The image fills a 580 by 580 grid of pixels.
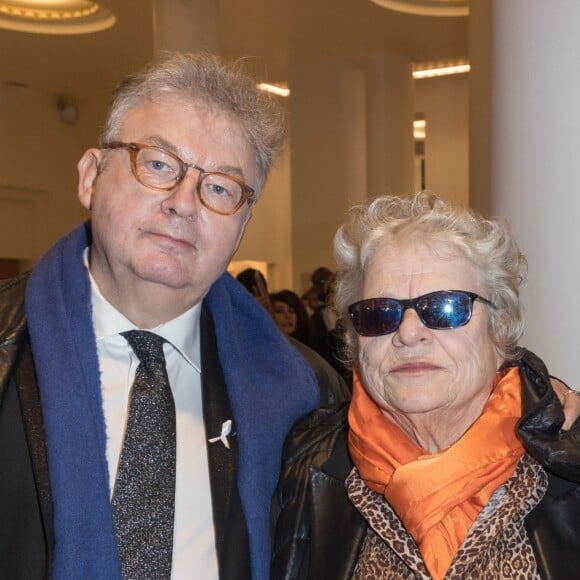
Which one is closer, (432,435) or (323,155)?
(432,435)

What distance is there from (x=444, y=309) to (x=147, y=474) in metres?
0.78

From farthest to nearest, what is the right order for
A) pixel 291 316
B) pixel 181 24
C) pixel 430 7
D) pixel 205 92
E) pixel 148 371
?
1. pixel 430 7
2. pixel 181 24
3. pixel 291 316
4. pixel 205 92
5. pixel 148 371

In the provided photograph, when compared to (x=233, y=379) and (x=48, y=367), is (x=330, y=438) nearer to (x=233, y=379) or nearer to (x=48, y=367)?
(x=233, y=379)

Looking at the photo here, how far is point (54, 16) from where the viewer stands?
11.0 meters

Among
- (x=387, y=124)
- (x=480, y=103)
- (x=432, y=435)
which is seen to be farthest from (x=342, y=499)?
(x=387, y=124)

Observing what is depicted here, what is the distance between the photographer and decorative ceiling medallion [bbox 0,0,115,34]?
426 inches

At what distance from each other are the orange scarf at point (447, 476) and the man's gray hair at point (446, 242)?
195 millimetres

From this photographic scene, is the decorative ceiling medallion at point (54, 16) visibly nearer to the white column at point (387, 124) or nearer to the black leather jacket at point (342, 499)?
the white column at point (387, 124)

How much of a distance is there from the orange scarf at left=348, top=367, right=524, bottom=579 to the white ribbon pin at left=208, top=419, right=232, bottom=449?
0.34 meters

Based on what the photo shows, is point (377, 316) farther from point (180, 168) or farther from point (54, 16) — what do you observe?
point (54, 16)

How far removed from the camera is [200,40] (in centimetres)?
895

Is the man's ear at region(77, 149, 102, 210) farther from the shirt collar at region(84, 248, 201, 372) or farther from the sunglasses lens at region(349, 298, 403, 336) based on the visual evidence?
the sunglasses lens at region(349, 298, 403, 336)

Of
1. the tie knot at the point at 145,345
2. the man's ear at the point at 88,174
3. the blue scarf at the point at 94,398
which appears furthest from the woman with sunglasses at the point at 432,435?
the man's ear at the point at 88,174

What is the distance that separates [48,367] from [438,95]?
12572 millimetres
